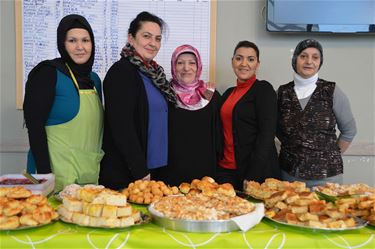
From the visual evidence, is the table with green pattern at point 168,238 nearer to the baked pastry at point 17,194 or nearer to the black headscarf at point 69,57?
the baked pastry at point 17,194

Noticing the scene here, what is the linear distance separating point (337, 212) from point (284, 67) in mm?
1717

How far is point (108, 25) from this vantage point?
2.86m

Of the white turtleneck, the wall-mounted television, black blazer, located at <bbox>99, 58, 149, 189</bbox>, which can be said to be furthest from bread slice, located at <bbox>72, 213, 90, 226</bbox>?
the wall-mounted television

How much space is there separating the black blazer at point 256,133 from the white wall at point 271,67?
1.85ft

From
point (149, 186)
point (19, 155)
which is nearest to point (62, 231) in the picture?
point (149, 186)

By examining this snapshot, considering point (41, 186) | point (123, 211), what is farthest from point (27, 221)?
point (41, 186)

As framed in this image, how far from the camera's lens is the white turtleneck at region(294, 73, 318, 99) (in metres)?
2.34

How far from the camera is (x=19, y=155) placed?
292cm

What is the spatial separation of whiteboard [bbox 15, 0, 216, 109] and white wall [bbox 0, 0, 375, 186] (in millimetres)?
72

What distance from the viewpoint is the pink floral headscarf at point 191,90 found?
2369 mm

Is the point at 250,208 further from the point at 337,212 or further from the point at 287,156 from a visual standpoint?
the point at 287,156

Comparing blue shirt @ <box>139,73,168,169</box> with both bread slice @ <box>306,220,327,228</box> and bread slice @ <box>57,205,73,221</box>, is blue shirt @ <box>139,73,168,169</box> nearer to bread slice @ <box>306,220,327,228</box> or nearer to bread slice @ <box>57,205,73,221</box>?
bread slice @ <box>57,205,73,221</box>

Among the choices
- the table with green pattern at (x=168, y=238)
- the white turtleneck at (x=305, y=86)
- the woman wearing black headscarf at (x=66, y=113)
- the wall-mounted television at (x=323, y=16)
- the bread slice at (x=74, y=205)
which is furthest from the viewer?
the wall-mounted television at (x=323, y=16)

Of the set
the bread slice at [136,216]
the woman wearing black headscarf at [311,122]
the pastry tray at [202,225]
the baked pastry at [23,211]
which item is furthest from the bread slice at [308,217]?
the woman wearing black headscarf at [311,122]
